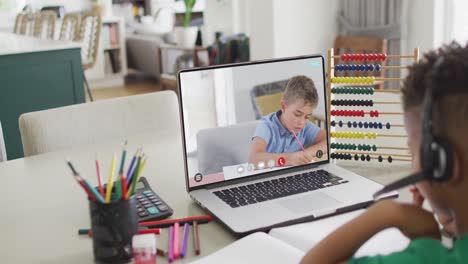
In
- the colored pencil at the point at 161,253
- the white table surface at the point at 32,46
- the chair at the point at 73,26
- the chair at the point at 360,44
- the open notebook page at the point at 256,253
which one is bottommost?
the colored pencil at the point at 161,253

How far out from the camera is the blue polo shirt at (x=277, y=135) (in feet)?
3.81

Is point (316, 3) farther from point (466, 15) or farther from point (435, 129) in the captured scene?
point (435, 129)

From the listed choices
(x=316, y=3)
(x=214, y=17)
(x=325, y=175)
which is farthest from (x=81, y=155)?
(x=214, y=17)

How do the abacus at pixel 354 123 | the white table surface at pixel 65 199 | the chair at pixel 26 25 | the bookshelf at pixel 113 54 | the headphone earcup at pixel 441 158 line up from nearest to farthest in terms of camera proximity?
the headphone earcup at pixel 441 158 → the white table surface at pixel 65 199 → the abacus at pixel 354 123 → the chair at pixel 26 25 → the bookshelf at pixel 113 54

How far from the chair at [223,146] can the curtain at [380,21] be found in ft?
9.79

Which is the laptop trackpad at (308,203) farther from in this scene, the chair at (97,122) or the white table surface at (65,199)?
the chair at (97,122)

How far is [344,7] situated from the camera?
167 inches

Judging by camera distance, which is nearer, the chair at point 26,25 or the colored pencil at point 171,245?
the colored pencil at point 171,245

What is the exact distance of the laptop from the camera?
1.07 meters

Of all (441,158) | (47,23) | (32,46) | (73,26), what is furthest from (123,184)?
(47,23)

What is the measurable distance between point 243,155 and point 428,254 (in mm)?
586

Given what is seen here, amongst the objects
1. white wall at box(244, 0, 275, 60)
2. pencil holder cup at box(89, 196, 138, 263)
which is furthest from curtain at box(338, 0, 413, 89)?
pencil holder cup at box(89, 196, 138, 263)

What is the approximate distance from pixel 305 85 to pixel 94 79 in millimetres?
5997

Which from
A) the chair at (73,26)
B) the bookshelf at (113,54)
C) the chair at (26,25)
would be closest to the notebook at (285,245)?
the chair at (73,26)
